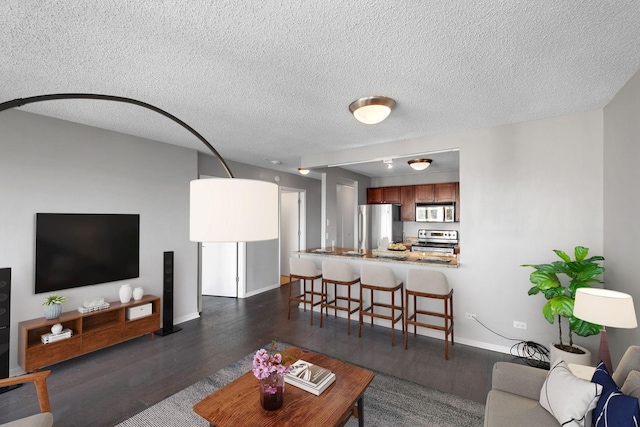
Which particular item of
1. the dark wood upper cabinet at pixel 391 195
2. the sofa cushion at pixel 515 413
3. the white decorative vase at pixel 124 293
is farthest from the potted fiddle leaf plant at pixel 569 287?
the white decorative vase at pixel 124 293

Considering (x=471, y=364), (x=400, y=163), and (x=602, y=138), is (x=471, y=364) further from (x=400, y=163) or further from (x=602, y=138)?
(x=400, y=163)

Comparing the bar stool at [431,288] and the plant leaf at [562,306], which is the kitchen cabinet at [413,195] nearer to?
the bar stool at [431,288]

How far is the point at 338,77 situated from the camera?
84.0 inches

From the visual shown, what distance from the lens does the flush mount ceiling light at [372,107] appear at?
97.9 inches

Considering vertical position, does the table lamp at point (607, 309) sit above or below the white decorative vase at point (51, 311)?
above

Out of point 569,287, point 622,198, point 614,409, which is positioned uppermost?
point 622,198

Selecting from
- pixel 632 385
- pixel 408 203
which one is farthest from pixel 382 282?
pixel 408 203

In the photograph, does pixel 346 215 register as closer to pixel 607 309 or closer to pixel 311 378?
pixel 311 378

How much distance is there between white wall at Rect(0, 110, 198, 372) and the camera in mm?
2742

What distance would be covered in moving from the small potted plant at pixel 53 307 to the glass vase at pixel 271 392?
8.59 feet

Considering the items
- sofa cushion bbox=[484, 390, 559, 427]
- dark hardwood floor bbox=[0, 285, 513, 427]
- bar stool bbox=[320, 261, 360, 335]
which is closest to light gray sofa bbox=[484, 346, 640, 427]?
sofa cushion bbox=[484, 390, 559, 427]

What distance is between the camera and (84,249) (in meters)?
3.18

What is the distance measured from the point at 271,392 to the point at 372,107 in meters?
2.27

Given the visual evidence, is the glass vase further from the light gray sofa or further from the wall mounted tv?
the wall mounted tv
